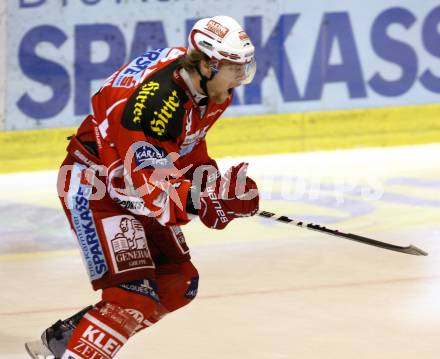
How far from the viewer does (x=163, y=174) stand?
3953 millimetres

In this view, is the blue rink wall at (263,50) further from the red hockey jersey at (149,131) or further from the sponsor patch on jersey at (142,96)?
the sponsor patch on jersey at (142,96)

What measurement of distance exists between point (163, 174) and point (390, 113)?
5.27 metres

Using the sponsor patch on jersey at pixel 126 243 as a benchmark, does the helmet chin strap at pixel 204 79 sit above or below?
above

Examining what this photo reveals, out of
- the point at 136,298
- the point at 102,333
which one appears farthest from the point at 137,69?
the point at 102,333

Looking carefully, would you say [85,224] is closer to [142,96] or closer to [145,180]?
[145,180]

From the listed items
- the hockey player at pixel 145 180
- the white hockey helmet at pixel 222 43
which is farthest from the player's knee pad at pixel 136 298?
the white hockey helmet at pixel 222 43

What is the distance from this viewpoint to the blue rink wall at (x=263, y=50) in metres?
8.09

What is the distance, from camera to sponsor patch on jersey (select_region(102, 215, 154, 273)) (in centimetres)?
417

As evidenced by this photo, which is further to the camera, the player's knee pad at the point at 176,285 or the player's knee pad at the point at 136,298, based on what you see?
the player's knee pad at the point at 176,285

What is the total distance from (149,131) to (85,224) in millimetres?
530

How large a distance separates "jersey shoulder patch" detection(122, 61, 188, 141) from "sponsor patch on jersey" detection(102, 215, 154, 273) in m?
0.41

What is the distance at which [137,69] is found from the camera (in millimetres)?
4188

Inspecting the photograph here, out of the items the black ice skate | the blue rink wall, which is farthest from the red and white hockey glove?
the blue rink wall

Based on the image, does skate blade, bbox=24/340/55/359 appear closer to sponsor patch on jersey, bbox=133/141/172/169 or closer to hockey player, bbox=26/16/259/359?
hockey player, bbox=26/16/259/359
